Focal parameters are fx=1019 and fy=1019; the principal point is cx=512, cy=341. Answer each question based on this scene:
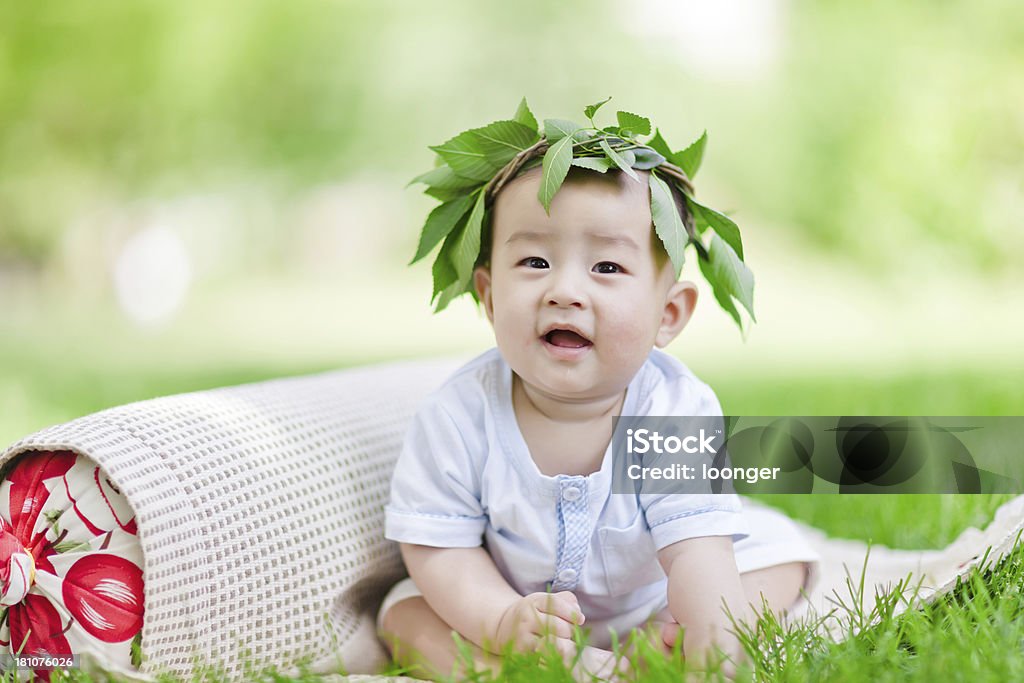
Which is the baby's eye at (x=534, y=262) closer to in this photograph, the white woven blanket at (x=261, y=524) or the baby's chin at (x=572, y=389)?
the baby's chin at (x=572, y=389)

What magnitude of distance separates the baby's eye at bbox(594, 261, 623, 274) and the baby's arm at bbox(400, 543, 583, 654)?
0.49m

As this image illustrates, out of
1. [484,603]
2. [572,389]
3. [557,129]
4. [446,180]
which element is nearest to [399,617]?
[484,603]

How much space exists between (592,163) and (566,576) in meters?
0.66

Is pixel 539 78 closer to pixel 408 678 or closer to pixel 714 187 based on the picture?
pixel 714 187

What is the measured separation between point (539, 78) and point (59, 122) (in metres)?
4.58

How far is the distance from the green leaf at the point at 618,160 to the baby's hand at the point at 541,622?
24.8 inches

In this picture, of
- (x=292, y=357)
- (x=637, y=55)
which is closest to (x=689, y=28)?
(x=637, y=55)

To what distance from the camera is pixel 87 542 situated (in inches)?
57.3

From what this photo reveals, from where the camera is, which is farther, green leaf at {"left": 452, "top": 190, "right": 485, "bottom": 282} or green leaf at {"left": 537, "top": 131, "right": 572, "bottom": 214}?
green leaf at {"left": 452, "top": 190, "right": 485, "bottom": 282}

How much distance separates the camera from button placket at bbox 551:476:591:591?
1617mm

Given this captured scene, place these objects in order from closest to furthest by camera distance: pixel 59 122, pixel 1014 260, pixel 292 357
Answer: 1. pixel 292 357
2. pixel 1014 260
3. pixel 59 122

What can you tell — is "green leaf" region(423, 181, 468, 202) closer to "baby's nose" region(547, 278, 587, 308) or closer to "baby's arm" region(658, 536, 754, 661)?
"baby's nose" region(547, 278, 587, 308)

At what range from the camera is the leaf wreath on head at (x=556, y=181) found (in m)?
1.55

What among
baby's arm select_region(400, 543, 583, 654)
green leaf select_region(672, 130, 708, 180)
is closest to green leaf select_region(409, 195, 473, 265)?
green leaf select_region(672, 130, 708, 180)
